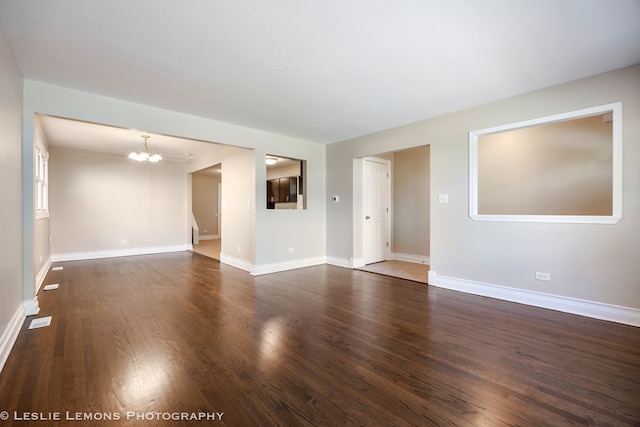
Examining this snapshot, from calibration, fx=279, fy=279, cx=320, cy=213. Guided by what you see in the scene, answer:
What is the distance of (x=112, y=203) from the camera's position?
6906 millimetres

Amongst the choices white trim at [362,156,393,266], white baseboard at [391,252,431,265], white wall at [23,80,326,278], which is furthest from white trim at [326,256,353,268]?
white baseboard at [391,252,431,265]

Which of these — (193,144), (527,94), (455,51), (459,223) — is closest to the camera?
(455,51)

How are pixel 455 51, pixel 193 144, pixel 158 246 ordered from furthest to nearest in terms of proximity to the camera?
1. pixel 158 246
2. pixel 193 144
3. pixel 455 51

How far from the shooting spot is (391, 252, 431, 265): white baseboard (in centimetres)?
588

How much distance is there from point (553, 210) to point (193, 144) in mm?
6467

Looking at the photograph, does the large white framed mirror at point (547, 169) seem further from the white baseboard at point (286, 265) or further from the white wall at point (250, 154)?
the white baseboard at point (286, 265)

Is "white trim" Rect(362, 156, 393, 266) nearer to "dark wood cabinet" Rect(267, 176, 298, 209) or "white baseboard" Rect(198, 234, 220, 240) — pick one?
"dark wood cabinet" Rect(267, 176, 298, 209)

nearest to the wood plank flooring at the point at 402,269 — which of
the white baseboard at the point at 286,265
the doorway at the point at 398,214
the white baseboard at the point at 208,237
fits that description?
the doorway at the point at 398,214

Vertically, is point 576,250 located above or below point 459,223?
below

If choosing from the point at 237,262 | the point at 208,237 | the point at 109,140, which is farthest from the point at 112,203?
the point at 208,237

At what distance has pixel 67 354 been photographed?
2.17m

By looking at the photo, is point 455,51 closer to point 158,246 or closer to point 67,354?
point 67,354

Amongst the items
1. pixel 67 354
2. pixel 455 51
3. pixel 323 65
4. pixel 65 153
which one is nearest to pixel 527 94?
pixel 455 51

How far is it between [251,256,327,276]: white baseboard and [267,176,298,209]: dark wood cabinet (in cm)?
162
